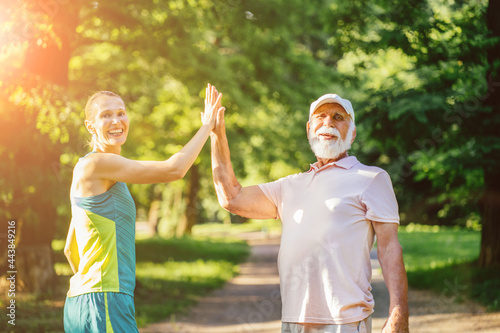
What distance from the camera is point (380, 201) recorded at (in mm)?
3324

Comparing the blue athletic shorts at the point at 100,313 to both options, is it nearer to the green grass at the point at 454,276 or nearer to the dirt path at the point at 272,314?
the dirt path at the point at 272,314

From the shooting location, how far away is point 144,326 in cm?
903

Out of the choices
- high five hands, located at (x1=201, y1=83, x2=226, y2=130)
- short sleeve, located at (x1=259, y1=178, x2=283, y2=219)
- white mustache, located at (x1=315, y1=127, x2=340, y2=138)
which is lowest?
short sleeve, located at (x1=259, y1=178, x2=283, y2=219)

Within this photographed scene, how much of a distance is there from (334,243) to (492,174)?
6.91 m

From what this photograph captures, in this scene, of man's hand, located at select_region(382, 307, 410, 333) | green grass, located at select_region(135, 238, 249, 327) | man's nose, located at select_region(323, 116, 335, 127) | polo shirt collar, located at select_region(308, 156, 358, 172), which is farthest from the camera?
green grass, located at select_region(135, 238, 249, 327)

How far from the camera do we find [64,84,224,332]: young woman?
10.0 ft

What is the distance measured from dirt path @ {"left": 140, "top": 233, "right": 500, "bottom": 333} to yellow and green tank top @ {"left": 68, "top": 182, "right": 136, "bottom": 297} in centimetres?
596

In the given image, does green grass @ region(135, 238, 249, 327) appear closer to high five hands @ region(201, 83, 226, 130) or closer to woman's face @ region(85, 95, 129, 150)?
high five hands @ region(201, 83, 226, 130)

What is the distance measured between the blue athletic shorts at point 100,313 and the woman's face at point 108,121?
0.82 m

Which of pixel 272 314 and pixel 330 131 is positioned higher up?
pixel 330 131

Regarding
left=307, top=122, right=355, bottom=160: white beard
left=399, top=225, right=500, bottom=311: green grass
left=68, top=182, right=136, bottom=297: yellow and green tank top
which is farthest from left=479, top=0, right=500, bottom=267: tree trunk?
left=68, top=182, right=136, bottom=297: yellow and green tank top

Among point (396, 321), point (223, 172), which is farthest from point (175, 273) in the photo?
point (396, 321)

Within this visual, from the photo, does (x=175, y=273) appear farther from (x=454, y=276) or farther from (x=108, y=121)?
(x=108, y=121)

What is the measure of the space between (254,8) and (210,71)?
1572 millimetres
